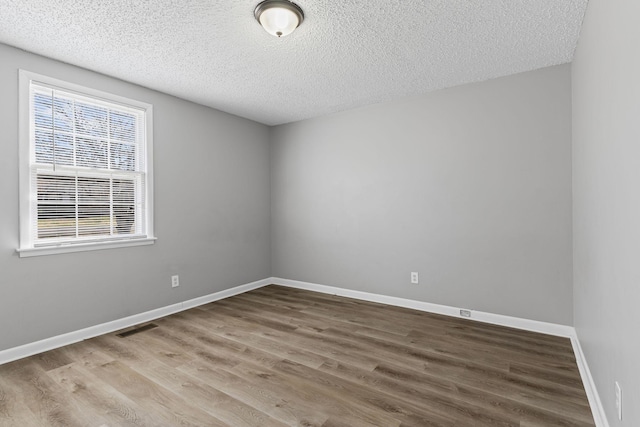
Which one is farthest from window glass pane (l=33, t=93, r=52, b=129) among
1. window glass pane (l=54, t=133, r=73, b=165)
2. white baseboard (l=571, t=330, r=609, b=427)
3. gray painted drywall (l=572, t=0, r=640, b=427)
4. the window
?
white baseboard (l=571, t=330, r=609, b=427)

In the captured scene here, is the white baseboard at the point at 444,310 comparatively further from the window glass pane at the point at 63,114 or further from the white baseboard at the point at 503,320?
the window glass pane at the point at 63,114

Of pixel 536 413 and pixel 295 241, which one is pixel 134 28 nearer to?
pixel 295 241

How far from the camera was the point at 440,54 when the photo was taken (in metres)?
2.66

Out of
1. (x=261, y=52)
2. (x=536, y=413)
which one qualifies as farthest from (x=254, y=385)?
(x=261, y=52)

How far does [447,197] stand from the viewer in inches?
135

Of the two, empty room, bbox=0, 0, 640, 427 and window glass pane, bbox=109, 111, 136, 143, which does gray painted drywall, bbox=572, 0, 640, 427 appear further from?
window glass pane, bbox=109, 111, 136, 143

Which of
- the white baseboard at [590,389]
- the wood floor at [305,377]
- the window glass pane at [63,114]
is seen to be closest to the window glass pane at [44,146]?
the window glass pane at [63,114]

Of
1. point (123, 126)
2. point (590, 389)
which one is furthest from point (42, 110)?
point (590, 389)

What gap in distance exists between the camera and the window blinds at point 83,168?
8.75 ft

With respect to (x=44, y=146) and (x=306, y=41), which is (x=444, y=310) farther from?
(x=44, y=146)

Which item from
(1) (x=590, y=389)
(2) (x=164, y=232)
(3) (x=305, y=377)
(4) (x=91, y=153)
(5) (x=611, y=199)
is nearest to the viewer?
(5) (x=611, y=199)

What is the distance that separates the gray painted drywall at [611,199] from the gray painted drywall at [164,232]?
3761 mm

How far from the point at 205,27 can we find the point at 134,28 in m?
0.52

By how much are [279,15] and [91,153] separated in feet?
7.48
